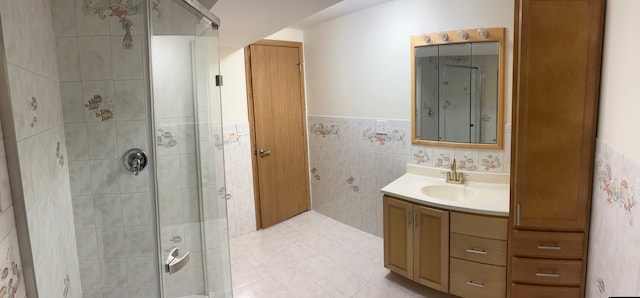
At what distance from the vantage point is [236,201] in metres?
3.50

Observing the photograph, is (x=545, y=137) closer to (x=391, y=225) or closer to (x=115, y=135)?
(x=391, y=225)

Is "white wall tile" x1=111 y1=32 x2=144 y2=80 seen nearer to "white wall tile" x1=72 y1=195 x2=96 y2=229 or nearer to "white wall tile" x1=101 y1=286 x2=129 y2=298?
"white wall tile" x1=72 y1=195 x2=96 y2=229

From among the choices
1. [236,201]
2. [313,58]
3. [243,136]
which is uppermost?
[313,58]

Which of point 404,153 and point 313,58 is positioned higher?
point 313,58

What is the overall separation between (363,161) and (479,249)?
1.49 m

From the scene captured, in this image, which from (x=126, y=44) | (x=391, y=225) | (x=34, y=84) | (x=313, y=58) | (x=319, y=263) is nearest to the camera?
(x=34, y=84)

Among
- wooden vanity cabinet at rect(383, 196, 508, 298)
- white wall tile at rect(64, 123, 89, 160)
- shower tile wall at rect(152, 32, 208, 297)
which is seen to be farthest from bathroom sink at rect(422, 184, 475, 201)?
white wall tile at rect(64, 123, 89, 160)

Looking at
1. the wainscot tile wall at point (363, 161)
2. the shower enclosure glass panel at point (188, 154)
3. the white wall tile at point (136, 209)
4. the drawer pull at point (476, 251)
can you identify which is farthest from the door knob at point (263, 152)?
the drawer pull at point (476, 251)

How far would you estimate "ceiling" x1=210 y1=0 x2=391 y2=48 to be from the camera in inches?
70.5

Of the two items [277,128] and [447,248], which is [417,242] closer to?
[447,248]

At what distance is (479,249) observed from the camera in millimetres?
2109

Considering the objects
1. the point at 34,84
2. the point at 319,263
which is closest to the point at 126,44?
the point at 34,84

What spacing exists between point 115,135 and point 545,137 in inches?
80.3

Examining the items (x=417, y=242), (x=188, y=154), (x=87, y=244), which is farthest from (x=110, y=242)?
(x=417, y=242)
